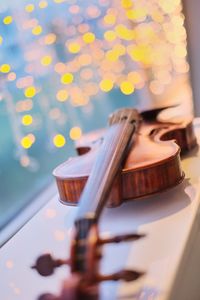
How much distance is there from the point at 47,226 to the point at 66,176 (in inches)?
4.4

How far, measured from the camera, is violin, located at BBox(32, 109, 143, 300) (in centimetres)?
35

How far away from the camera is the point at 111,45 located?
168cm

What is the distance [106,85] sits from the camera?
168cm

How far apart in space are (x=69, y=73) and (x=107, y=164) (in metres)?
0.89

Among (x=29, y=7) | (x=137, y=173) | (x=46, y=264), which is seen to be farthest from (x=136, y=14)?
(x=46, y=264)

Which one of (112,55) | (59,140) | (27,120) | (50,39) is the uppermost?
(50,39)

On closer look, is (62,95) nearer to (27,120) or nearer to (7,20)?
(27,120)

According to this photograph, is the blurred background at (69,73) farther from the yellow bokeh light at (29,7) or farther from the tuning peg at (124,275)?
the tuning peg at (124,275)

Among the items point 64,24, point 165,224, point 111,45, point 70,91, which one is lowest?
point 165,224

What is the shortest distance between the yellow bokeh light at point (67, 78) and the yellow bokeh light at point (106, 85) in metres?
0.19

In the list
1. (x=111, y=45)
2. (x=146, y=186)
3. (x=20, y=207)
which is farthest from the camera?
(x=111, y=45)

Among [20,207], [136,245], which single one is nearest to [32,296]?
[136,245]

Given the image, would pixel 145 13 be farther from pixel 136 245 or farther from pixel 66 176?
pixel 136 245

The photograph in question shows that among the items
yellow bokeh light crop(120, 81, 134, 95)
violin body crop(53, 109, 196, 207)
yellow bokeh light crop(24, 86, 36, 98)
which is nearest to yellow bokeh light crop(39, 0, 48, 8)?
yellow bokeh light crop(24, 86, 36, 98)
